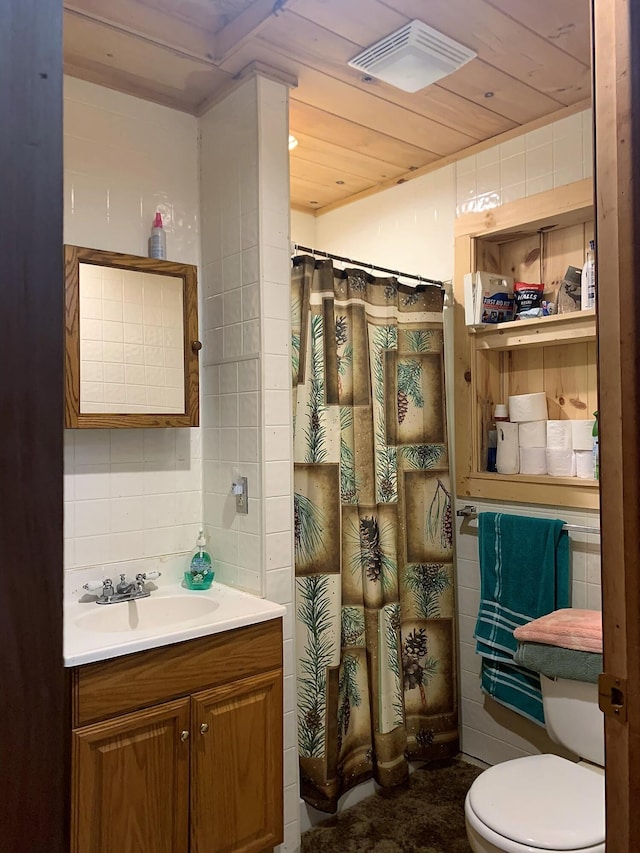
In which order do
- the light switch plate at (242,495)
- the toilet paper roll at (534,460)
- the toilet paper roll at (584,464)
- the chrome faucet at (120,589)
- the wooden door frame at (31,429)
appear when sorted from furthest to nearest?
the toilet paper roll at (534,460) → the toilet paper roll at (584,464) → the light switch plate at (242,495) → the chrome faucet at (120,589) → the wooden door frame at (31,429)

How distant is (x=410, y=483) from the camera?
263cm

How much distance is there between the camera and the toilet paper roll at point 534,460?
2420mm

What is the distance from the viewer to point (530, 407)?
8.00 ft

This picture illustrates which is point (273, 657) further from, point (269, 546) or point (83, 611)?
point (83, 611)

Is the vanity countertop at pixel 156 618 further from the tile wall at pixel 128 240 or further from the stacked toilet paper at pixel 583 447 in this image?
the stacked toilet paper at pixel 583 447

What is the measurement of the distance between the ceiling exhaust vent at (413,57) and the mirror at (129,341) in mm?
887

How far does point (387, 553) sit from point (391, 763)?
0.79 m

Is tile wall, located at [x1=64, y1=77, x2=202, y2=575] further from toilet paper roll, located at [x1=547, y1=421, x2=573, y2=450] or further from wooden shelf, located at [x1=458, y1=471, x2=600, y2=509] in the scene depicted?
toilet paper roll, located at [x1=547, y1=421, x2=573, y2=450]

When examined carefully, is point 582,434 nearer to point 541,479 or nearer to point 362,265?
point 541,479

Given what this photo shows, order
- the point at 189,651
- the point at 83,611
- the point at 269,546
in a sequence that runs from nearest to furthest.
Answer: the point at 189,651 → the point at 83,611 → the point at 269,546

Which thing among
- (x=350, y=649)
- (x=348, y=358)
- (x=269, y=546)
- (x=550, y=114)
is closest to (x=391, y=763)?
(x=350, y=649)

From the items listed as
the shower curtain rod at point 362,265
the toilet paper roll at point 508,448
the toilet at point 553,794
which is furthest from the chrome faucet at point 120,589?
the toilet paper roll at point 508,448

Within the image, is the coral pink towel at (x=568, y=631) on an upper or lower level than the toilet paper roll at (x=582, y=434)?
lower

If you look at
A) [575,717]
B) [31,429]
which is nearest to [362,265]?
[575,717]
